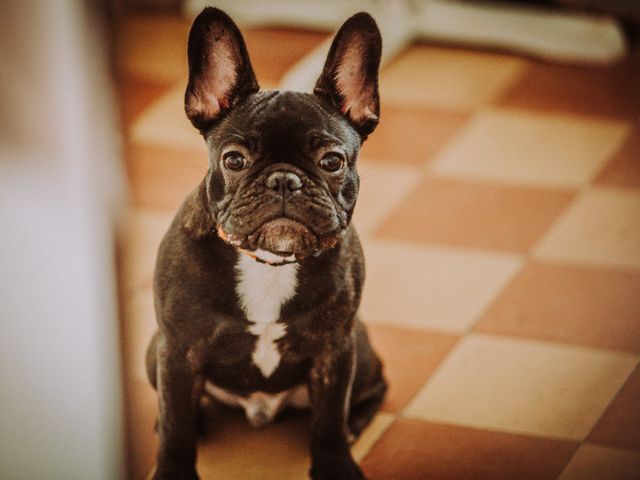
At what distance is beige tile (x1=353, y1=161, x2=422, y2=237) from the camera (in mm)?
2431

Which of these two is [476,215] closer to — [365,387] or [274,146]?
[365,387]

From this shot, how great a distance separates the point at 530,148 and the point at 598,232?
50cm

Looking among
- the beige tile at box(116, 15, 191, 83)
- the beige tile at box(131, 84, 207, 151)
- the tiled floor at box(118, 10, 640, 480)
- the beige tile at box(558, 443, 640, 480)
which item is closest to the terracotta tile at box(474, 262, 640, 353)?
the tiled floor at box(118, 10, 640, 480)

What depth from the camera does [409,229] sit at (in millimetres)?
2387

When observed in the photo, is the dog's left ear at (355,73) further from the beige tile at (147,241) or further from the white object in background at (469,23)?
the white object in background at (469,23)

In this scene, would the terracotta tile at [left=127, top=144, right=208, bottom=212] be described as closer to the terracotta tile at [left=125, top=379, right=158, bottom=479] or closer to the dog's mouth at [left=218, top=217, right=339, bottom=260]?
the terracotta tile at [left=125, top=379, right=158, bottom=479]

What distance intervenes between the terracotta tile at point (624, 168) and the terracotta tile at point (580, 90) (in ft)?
0.65

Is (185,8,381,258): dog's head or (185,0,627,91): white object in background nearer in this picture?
(185,8,381,258): dog's head

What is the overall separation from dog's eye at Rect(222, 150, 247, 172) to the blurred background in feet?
0.69

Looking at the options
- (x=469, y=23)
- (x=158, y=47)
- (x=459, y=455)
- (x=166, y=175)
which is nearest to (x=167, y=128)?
(x=166, y=175)

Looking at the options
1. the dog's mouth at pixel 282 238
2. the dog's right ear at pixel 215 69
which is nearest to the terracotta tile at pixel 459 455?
the dog's mouth at pixel 282 238

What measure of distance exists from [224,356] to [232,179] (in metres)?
0.27

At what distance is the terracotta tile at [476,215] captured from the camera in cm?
235

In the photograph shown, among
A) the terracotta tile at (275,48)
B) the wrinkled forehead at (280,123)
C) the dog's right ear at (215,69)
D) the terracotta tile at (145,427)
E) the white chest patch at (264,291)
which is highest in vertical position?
the dog's right ear at (215,69)
